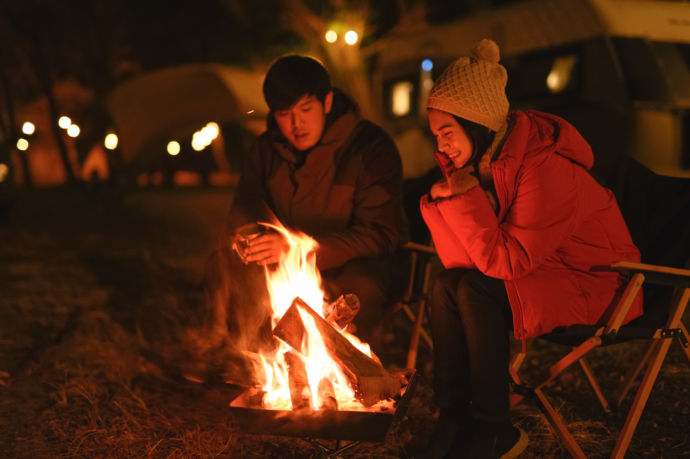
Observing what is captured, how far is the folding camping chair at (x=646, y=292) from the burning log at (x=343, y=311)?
28.1 inches

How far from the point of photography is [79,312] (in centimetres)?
458

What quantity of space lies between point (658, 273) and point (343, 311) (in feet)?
3.82

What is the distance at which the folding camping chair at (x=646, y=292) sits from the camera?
229 cm

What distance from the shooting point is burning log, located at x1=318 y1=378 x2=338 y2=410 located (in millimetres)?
2351

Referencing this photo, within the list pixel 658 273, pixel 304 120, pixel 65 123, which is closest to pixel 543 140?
pixel 658 273

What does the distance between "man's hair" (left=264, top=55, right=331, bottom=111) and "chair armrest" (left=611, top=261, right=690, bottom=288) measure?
156 cm

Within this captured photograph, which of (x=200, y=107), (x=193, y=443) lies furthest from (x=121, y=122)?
(x=193, y=443)

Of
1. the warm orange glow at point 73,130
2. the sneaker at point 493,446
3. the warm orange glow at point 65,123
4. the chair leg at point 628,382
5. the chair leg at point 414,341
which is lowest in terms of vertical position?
the chair leg at point 628,382

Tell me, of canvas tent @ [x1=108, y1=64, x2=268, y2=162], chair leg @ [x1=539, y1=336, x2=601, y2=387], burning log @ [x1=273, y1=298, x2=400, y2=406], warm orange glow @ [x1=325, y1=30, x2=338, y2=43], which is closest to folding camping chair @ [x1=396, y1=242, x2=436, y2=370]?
burning log @ [x1=273, y1=298, x2=400, y2=406]

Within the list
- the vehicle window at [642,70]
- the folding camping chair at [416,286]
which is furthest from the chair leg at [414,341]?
the vehicle window at [642,70]

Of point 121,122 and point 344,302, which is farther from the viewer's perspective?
point 121,122

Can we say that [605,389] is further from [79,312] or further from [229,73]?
[229,73]

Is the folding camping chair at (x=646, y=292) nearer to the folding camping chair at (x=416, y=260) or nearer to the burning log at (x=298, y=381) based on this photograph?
the folding camping chair at (x=416, y=260)

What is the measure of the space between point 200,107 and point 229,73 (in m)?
0.83
